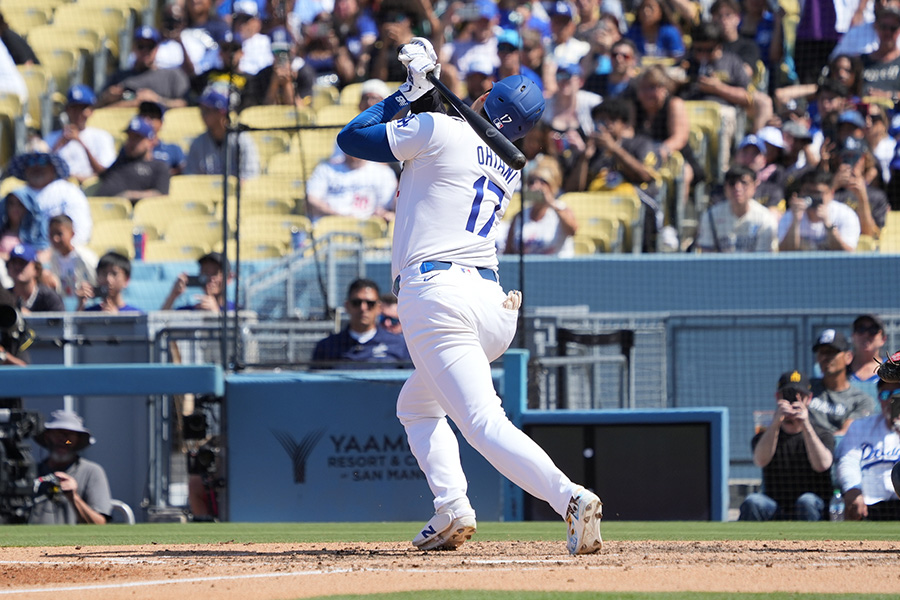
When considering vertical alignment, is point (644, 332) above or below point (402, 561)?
above

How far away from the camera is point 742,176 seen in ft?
34.3

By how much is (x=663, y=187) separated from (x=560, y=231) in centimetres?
Result: 104

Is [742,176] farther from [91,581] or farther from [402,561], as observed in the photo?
[91,581]

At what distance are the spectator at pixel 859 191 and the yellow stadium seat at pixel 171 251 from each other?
5325 mm

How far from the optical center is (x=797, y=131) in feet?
38.3

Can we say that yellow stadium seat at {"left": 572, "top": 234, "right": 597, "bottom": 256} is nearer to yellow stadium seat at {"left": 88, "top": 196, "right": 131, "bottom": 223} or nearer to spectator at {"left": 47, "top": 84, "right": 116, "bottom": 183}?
yellow stadium seat at {"left": 88, "top": 196, "right": 131, "bottom": 223}

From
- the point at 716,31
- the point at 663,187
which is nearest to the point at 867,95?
the point at 716,31

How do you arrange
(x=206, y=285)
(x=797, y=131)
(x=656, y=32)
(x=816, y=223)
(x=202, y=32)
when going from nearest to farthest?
(x=206, y=285) < (x=816, y=223) < (x=797, y=131) < (x=656, y=32) < (x=202, y=32)

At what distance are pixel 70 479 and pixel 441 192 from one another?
166 inches

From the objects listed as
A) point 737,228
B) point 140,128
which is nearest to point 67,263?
point 140,128

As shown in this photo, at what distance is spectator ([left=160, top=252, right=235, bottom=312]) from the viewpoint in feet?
32.8

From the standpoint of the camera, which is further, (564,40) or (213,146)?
(564,40)

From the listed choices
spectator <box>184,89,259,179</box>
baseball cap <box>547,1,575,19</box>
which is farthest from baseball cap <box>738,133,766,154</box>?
spectator <box>184,89,259,179</box>

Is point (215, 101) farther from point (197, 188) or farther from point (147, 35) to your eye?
point (147, 35)
